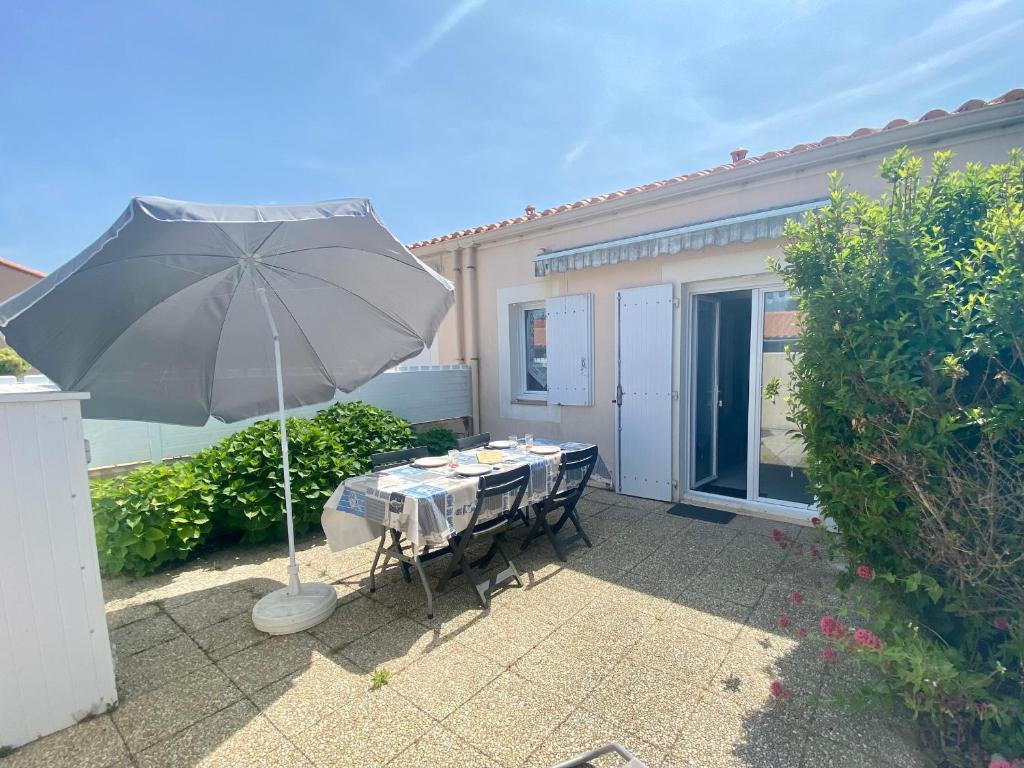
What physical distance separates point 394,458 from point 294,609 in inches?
55.3

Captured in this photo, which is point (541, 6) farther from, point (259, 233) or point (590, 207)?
point (259, 233)

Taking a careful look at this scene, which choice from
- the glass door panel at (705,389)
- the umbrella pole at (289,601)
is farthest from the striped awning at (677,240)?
the umbrella pole at (289,601)

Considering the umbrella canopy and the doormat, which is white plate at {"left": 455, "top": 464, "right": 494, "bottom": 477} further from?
the doormat

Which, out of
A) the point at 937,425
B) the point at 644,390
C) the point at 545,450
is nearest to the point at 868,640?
the point at 937,425

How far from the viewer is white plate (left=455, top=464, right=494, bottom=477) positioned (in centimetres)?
335

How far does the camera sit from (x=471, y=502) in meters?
3.12

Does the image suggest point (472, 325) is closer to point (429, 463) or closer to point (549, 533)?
point (429, 463)

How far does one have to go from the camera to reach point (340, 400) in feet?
19.3

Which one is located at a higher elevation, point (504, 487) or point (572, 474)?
point (504, 487)

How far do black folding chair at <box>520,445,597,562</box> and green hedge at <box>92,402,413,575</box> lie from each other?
2.08 m

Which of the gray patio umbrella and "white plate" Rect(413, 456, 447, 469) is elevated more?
the gray patio umbrella

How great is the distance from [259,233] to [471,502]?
85.3 inches

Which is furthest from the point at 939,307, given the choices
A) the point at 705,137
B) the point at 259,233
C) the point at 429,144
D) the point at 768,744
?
the point at 429,144

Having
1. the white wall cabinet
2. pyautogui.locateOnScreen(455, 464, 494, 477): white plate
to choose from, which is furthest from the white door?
the white wall cabinet
